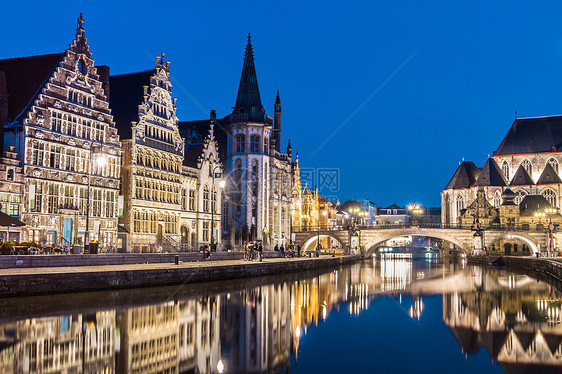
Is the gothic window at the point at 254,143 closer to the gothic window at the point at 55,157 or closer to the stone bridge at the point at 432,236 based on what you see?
the stone bridge at the point at 432,236

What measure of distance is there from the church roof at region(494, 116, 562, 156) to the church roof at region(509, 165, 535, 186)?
4.34 meters

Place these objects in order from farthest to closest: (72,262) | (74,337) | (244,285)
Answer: (244,285) → (72,262) → (74,337)

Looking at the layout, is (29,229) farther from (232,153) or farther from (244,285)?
(232,153)

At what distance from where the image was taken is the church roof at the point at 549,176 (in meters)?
111

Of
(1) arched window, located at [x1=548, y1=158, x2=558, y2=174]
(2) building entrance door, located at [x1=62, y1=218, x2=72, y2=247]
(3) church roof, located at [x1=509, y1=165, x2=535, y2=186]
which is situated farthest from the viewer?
(1) arched window, located at [x1=548, y1=158, x2=558, y2=174]

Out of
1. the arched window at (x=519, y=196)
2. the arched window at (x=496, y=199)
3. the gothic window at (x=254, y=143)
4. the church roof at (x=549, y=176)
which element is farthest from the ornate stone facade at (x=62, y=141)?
the church roof at (x=549, y=176)

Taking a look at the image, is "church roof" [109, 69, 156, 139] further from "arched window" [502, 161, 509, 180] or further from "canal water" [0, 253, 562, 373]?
"arched window" [502, 161, 509, 180]

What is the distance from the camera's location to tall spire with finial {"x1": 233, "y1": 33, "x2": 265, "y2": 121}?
76125 millimetres

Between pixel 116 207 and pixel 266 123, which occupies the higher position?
pixel 266 123

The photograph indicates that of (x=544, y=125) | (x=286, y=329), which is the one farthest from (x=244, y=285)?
(x=544, y=125)

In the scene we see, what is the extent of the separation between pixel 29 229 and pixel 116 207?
9.24 metres

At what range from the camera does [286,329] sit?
21078 mm

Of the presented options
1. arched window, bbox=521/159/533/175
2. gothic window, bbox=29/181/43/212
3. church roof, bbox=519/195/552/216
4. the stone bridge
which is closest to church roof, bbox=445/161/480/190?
arched window, bbox=521/159/533/175

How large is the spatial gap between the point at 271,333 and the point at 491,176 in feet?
337
